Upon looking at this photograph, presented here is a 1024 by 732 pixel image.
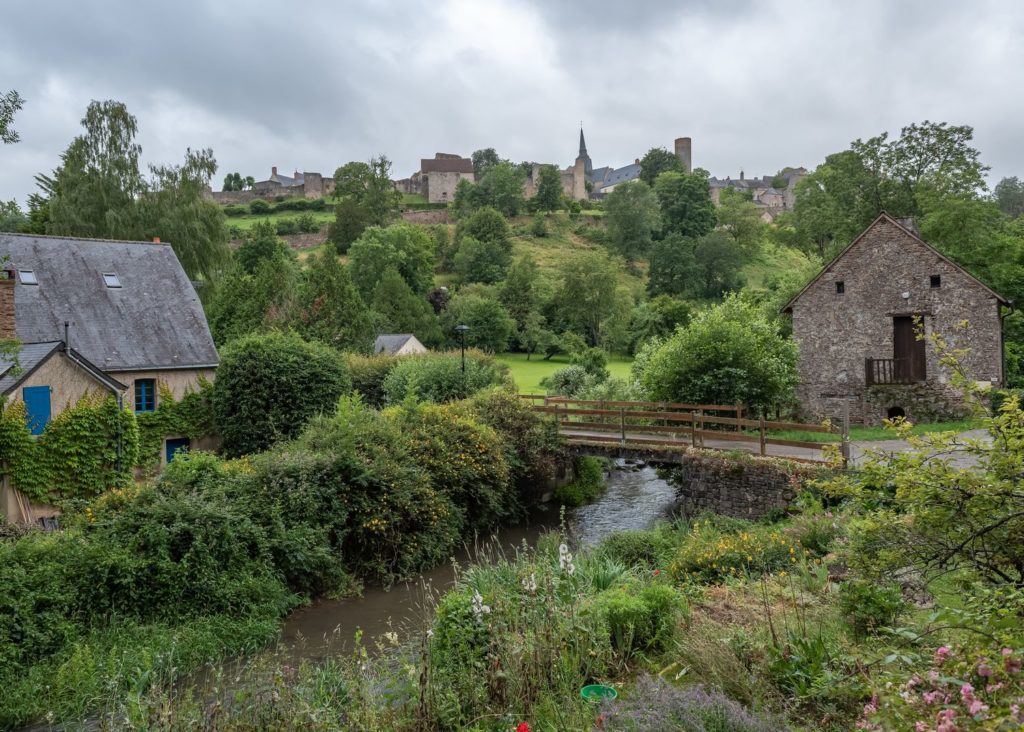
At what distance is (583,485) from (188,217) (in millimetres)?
25689

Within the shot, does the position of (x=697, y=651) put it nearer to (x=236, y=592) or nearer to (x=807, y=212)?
(x=236, y=592)

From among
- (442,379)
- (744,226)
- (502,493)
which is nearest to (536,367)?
(442,379)

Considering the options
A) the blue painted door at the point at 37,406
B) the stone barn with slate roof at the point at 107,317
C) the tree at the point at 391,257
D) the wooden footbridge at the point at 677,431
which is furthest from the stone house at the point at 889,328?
the tree at the point at 391,257

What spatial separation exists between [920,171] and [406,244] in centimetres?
3819

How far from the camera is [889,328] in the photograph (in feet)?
73.2

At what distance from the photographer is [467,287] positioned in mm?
61969

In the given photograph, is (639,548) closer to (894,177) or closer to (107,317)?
(107,317)

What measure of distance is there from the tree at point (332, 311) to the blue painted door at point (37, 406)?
17869 mm

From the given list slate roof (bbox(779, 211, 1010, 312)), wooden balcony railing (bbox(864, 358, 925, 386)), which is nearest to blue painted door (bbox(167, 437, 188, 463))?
slate roof (bbox(779, 211, 1010, 312))

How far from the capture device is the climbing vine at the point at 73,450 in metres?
16.5

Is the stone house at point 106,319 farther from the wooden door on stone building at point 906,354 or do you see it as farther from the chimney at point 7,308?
the wooden door on stone building at point 906,354

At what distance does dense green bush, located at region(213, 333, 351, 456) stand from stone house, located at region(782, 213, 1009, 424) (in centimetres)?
1579

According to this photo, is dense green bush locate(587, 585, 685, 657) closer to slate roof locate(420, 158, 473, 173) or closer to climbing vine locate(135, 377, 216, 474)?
climbing vine locate(135, 377, 216, 474)

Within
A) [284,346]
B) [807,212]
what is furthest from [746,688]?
[807,212]
